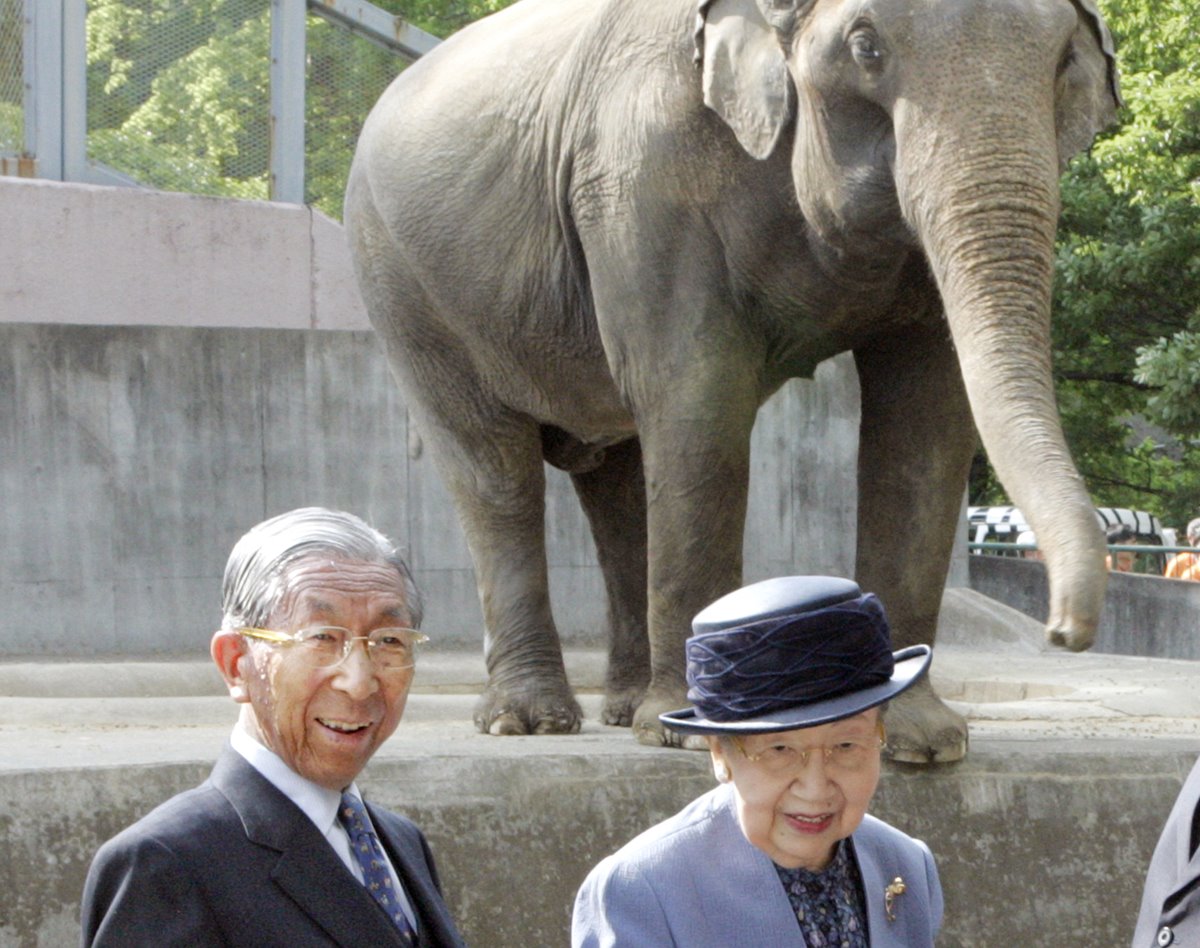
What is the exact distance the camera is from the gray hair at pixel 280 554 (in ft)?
9.34

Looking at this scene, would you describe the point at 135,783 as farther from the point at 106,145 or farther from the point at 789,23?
the point at 106,145

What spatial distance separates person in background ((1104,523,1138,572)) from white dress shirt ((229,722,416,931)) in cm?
971

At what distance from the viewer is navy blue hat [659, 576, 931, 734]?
2.89 meters

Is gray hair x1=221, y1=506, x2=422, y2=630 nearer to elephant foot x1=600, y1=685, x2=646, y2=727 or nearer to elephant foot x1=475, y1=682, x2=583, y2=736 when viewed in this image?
elephant foot x1=475, y1=682, x2=583, y2=736

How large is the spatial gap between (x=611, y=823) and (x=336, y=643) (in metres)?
2.50

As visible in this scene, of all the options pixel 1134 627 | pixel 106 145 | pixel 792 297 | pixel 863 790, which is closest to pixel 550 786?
pixel 792 297

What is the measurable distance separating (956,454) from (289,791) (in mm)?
3374

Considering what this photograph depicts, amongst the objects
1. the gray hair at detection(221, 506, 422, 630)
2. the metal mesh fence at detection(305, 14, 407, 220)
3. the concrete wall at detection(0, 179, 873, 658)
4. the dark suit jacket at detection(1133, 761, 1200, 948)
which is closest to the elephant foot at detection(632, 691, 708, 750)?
the dark suit jacket at detection(1133, 761, 1200, 948)

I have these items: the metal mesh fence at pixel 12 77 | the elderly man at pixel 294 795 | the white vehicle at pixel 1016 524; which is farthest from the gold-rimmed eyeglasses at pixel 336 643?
the white vehicle at pixel 1016 524

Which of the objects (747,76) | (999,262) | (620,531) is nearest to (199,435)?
(620,531)

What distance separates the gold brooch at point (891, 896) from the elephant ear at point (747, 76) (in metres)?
2.75

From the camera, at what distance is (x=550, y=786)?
522 cm

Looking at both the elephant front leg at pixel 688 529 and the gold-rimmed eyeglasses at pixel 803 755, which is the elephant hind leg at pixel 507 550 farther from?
the gold-rimmed eyeglasses at pixel 803 755

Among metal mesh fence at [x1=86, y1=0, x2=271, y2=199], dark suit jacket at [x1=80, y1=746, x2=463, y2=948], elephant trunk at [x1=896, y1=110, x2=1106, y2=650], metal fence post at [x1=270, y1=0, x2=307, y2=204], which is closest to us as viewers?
dark suit jacket at [x1=80, y1=746, x2=463, y2=948]
